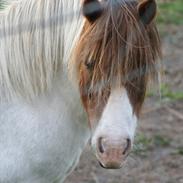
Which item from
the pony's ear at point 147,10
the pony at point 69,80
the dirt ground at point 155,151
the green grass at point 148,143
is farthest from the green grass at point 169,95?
the pony's ear at point 147,10

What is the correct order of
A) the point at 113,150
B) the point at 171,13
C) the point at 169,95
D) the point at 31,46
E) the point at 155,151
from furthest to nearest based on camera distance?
the point at 171,13
the point at 169,95
the point at 155,151
the point at 31,46
the point at 113,150

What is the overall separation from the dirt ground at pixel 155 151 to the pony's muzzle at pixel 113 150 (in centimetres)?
173

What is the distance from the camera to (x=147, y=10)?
3.22m

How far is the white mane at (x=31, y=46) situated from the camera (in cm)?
341

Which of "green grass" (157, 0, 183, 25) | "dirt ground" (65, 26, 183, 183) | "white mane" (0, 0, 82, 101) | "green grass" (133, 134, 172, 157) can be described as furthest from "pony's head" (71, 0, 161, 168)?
"green grass" (157, 0, 183, 25)

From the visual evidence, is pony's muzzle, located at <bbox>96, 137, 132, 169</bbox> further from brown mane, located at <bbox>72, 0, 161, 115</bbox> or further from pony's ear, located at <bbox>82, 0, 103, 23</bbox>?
pony's ear, located at <bbox>82, 0, 103, 23</bbox>

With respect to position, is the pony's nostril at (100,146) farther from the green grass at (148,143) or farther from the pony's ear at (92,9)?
the green grass at (148,143)

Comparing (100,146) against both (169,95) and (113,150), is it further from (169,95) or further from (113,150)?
(169,95)

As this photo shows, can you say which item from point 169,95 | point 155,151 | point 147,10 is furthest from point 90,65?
point 169,95

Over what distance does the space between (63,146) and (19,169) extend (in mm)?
253

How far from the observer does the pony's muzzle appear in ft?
10.1

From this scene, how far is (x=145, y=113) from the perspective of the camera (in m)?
5.98

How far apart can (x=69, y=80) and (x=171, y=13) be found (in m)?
5.14

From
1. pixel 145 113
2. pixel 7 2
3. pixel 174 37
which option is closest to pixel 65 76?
pixel 7 2
